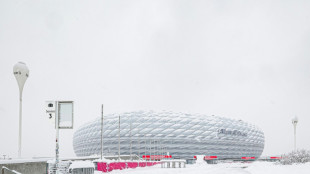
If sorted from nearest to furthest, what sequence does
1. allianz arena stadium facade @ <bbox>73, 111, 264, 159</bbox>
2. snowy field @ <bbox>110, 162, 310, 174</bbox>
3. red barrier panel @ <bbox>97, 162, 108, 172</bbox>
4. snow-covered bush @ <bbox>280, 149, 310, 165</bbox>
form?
snowy field @ <bbox>110, 162, 310, 174</bbox>
snow-covered bush @ <bbox>280, 149, 310, 165</bbox>
red barrier panel @ <bbox>97, 162, 108, 172</bbox>
allianz arena stadium facade @ <bbox>73, 111, 264, 159</bbox>

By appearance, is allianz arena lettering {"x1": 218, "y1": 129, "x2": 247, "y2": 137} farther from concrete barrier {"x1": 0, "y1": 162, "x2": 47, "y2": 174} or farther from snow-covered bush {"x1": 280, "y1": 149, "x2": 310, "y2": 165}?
concrete barrier {"x1": 0, "y1": 162, "x2": 47, "y2": 174}

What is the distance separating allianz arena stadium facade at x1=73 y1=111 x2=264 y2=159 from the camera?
4464 inches

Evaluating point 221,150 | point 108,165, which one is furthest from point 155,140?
point 108,165

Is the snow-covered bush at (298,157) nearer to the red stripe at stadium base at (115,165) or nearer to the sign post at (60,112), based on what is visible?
the red stripe at stadium base at (115,165)

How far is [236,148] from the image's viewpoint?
13338 centimetres

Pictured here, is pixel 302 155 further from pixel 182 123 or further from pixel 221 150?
pixel 221 150

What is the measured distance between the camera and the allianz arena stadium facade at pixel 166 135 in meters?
113

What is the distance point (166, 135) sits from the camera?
114 meters

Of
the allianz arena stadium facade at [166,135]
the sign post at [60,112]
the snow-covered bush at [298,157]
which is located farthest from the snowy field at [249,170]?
the allianz arena stadium facade at [166,135]

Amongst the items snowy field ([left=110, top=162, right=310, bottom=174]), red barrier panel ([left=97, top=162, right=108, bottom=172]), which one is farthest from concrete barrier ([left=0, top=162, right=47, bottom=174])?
red barrier panel ([left=97, top=162, right=108, bottom=172])

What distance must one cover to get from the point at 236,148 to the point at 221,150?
9.97 metres

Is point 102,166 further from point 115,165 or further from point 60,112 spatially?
point 60,112

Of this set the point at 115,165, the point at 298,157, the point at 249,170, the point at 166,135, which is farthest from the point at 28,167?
the point at 166,135

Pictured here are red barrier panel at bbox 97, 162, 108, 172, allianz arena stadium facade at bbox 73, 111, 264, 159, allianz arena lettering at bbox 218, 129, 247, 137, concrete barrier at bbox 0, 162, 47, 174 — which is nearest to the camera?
concrete barrier at bbox 0, 162, 47, 174
